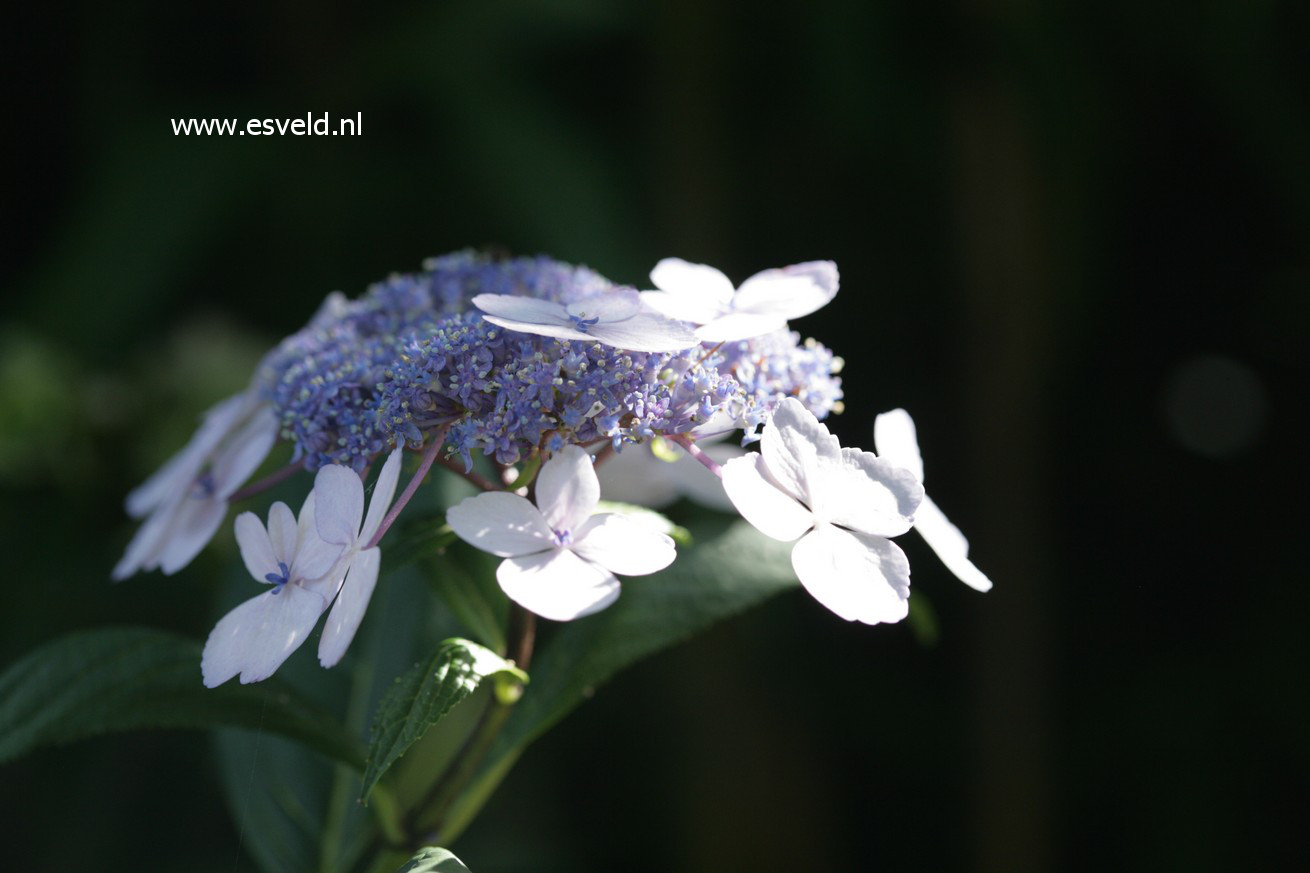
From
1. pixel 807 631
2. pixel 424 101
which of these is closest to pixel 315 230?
pixel 424 101

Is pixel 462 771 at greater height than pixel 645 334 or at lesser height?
lesser

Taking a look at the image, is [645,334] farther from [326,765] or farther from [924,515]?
[326,765]

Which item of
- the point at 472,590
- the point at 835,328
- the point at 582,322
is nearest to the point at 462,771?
the point at 472,590

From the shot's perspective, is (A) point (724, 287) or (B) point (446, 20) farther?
(B) point (446, 20)

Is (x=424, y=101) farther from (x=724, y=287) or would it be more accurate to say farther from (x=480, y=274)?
(x=724, y=287)

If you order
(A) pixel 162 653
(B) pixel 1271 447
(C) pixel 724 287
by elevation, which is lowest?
(B) pixel 1271 447

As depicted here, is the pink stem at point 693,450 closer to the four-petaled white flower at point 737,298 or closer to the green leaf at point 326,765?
the four-petaled white flower at point 737,298

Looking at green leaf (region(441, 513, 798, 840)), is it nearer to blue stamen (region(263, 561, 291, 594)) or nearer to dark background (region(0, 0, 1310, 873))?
blue stamen (region(263, 561, 291, 594))
